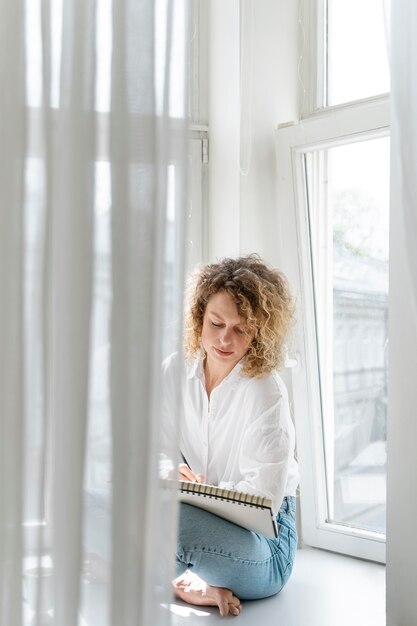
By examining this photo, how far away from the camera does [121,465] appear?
3.82ft

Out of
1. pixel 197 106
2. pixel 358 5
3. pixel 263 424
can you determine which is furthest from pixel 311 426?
pixel 358 5

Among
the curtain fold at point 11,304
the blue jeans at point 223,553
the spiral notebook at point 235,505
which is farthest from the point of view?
the blue jeans at point 223,553

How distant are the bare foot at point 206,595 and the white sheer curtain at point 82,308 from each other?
0.86 m

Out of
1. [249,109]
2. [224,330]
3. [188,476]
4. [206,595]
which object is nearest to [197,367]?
[224,330]

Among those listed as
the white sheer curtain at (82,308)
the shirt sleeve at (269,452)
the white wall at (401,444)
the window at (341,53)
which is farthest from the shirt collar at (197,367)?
the white sheer curtain at (82,308)

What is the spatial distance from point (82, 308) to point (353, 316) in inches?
54.4

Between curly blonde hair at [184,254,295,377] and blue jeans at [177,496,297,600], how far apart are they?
1.35ft

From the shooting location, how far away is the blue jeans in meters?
1.96

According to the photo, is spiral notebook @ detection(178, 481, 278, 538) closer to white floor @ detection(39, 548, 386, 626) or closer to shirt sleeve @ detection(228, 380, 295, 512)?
shirt sleeve @ detection(228, 380, 295, 512)

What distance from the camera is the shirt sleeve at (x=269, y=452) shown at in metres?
2.01

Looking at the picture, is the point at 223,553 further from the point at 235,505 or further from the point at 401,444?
the point at 401,444

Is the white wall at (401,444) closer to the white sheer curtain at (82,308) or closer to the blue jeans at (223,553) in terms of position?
the blue jeans at (223,553)

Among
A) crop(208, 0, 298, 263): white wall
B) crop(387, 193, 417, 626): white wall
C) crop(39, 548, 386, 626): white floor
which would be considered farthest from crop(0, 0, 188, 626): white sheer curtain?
crop(208, 0, 298, 263): white wall

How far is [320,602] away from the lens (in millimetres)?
2066
